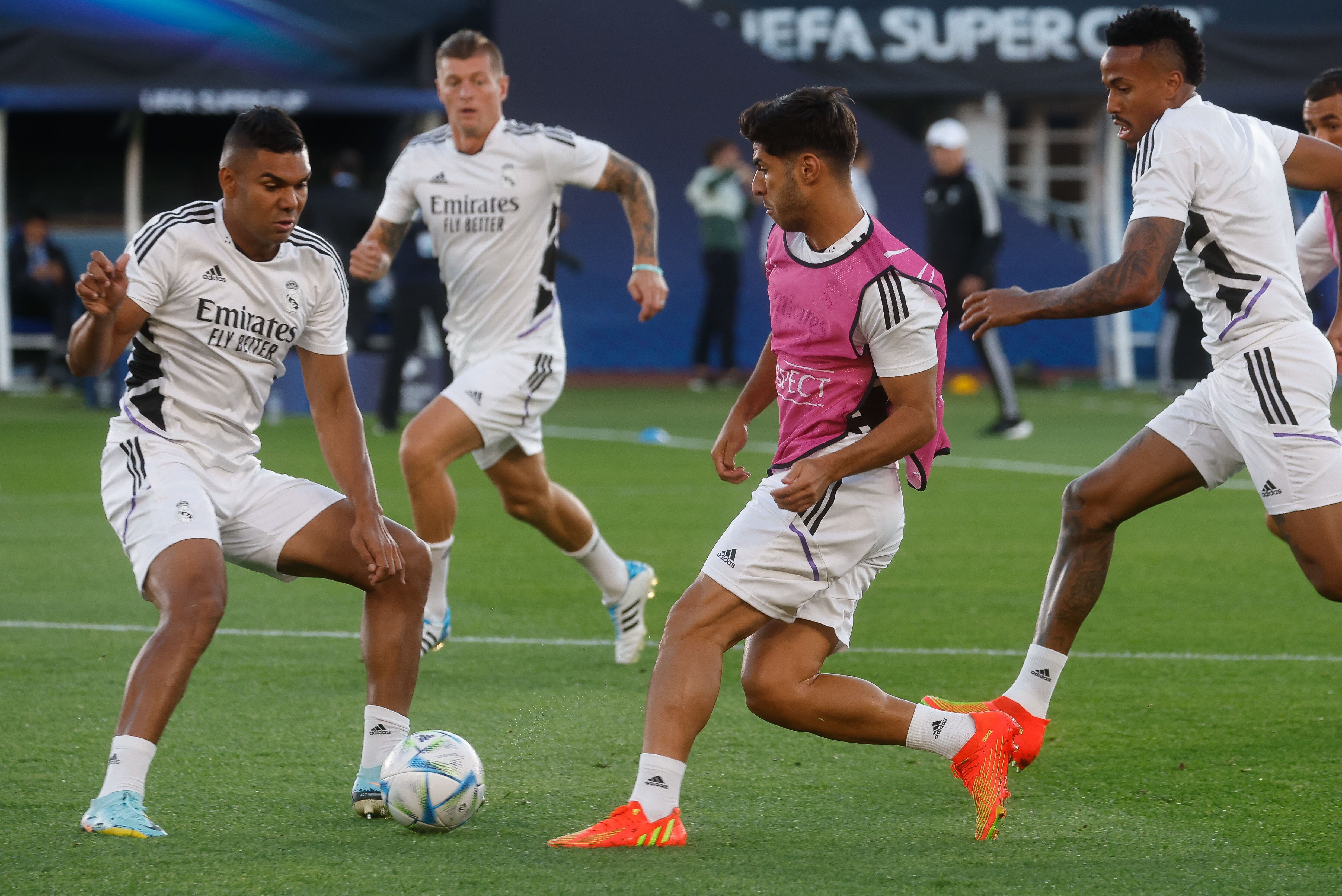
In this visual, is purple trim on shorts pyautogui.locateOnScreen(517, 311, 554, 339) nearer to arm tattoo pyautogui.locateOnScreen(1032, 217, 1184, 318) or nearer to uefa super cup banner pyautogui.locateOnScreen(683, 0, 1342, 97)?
arm tattoo pyautogui.locateOnScreen(1032, 217, 1184, 318)

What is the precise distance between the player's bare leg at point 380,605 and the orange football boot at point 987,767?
60.3 inches

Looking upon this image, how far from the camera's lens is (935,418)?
4230 mm

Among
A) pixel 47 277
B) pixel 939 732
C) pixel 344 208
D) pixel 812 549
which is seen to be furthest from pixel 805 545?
pixel 47 277

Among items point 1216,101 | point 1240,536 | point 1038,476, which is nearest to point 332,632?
point 1240,536

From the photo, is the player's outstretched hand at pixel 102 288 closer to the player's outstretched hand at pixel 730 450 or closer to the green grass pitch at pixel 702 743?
the green grass pitch at pixel 702 743

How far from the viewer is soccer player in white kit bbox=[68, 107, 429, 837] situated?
179 inches

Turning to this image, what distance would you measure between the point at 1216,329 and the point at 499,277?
3160 millimetres

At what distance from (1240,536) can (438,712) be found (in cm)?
562

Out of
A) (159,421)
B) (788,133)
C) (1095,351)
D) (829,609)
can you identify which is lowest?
(1095,351)

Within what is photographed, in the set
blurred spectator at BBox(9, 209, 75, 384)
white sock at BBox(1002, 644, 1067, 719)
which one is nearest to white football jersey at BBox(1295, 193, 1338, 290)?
white sock at BBox(1002, 644, 1067, 719)

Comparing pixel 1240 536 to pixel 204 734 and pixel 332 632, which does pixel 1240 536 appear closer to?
pixel 332 632

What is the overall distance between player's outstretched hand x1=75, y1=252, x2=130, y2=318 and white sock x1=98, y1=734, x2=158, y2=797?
1076 mm

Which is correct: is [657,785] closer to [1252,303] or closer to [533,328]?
[1252,303]

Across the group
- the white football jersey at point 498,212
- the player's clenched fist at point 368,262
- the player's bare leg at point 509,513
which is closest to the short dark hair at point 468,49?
the white football jersey at point 498,212
